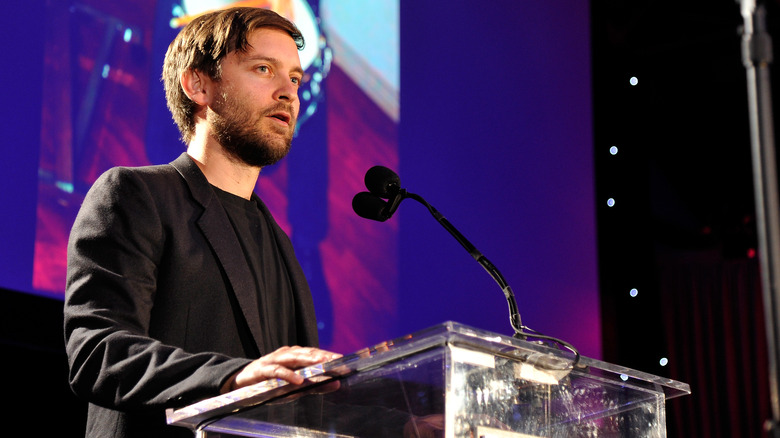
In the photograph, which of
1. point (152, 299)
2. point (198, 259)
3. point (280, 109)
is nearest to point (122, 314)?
point (152, 299)

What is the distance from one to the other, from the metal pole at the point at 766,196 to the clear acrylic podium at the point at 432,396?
374 mm

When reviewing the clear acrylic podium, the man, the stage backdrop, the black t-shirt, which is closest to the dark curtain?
the stage backdrop

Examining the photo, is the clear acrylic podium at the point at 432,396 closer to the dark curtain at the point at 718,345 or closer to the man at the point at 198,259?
the man at the point at 198,259

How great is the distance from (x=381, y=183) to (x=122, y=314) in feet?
2.05

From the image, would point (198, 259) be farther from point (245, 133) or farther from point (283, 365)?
point (283, 365)

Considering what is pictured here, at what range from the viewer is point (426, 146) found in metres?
3.97

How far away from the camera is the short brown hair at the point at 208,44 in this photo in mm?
2191

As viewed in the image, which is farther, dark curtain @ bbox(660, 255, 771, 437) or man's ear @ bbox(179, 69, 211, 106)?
dark curtain @ bbox(660, 255, 771, 437)

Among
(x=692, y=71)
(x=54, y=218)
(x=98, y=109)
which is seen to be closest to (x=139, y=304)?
(x=54, y=218)

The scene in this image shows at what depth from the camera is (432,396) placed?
4.03ft

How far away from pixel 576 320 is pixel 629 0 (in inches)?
76.3

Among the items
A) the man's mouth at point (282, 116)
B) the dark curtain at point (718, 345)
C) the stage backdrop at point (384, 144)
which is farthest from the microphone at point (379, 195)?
the dark curtain at point (718, 345)

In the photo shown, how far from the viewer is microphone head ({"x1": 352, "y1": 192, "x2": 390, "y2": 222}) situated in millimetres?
1886

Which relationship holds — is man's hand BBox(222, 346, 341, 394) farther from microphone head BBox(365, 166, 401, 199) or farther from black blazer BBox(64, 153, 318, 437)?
microphone head BBox(365, 166, 401, 199)
